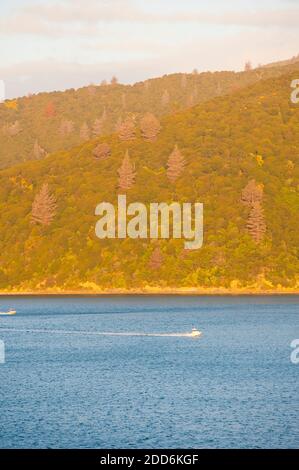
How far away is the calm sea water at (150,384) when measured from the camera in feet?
203

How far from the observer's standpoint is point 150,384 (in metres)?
83.3

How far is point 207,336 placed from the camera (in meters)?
127

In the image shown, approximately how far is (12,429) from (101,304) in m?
128

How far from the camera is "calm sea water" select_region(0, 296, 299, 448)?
2432 inches

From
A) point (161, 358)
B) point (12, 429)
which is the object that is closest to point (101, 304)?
point (161, 358)

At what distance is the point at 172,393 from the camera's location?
257 ft

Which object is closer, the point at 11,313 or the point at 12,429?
the point at 12,429

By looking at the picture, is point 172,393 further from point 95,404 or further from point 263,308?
point 263,308

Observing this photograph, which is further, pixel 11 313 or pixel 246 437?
pixel 11 313
